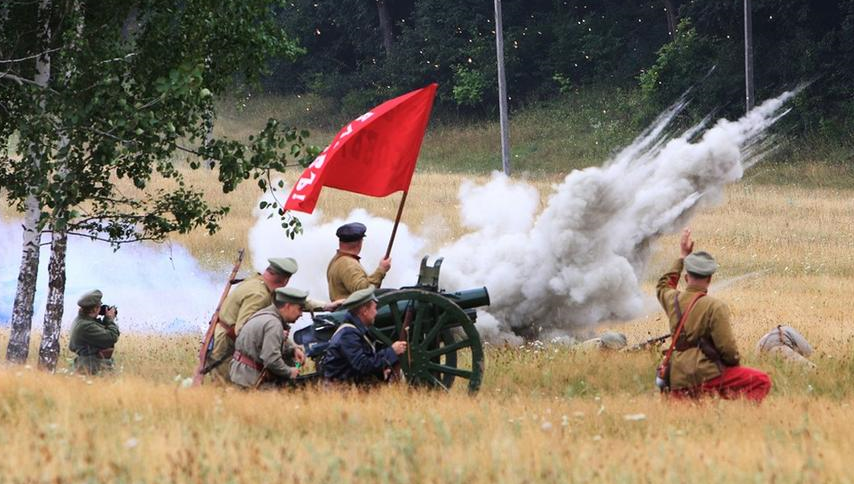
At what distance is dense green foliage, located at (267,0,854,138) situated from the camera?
170 feet

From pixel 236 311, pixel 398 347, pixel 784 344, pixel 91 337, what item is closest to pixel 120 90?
pixel 91 337

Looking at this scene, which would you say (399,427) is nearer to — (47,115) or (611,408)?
(611,408)

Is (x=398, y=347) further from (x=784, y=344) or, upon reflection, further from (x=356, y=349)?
(x=784, y=344)

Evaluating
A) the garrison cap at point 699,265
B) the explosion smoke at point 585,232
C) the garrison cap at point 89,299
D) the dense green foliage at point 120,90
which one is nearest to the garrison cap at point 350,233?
the dense green foliage at point 120,90

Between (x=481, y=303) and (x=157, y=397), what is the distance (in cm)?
329

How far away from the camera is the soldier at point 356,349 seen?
11422 mm

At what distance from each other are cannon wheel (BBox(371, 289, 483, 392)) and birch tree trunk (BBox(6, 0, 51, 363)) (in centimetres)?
454

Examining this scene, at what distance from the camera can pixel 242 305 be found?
12117 mm

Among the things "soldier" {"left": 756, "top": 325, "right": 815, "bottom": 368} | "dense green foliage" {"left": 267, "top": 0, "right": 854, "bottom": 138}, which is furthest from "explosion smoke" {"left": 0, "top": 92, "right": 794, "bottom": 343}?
"dense green foliage" {"left": 267, "top": 0, "right": 854, "bottom": 138}

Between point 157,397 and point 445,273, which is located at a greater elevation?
point 445,273

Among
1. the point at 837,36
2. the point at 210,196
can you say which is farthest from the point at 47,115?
the point at 837,36

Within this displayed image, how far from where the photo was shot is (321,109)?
74188 mm

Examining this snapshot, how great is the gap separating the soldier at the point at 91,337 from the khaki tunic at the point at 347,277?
103 inches

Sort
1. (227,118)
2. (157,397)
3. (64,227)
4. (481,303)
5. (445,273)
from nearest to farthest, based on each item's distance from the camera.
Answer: (157,397) < (481,303) < (64,227) < (445,273) < (227,118)
